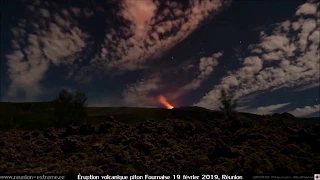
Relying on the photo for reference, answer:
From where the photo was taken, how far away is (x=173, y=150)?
20.9 metres

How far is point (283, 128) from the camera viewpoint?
25.8m

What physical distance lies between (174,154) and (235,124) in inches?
399

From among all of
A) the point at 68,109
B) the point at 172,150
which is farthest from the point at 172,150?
the point at 68,109

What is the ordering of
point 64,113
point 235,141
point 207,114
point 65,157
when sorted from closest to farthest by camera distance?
point 65,157 → point 235,141 → point 64,113 → point 207,114

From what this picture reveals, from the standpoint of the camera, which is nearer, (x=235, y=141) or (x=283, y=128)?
(x=235, y=141)

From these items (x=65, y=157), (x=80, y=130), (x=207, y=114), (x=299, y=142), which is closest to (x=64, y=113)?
(x=80, y=130)

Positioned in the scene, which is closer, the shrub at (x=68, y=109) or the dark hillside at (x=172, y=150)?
the dark hillside at (x=172, y=150)

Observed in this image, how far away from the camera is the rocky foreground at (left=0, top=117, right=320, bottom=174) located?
1611cm

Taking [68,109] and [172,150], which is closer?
[172,150]

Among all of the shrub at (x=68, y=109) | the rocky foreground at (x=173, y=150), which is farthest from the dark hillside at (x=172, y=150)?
the shrub at (x=68, y=109)

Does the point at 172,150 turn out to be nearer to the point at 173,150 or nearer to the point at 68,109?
the point at 173,150

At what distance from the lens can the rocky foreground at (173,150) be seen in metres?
16.1

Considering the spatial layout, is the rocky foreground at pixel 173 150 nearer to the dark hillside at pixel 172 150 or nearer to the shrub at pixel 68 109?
the dark hillside at pixel 172 150

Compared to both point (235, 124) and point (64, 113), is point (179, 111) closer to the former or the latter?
point (64, 113)
